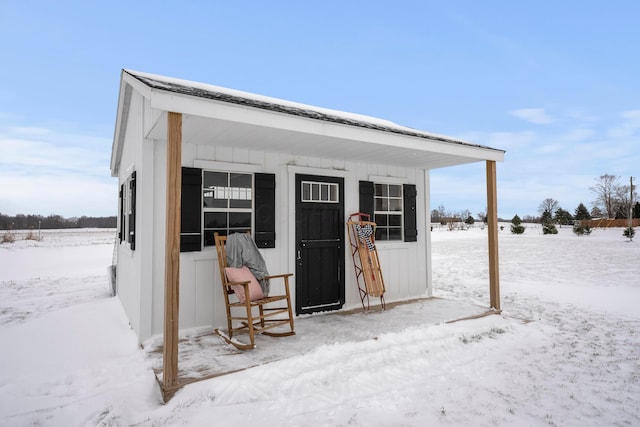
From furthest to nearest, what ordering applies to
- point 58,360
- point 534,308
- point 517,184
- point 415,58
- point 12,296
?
point 517,184
point 415,58
point 12,296
point 534,308
point 58,360

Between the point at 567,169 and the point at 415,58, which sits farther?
the point at 567,169

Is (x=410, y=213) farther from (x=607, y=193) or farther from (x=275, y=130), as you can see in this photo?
(x=607, y=193)

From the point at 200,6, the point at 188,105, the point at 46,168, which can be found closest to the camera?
the point at 188,105

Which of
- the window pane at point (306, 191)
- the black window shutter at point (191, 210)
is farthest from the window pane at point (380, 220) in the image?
the black window shutter at point (191, 210)

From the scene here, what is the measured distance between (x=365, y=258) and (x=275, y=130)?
2.66 meters

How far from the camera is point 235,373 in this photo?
312 cm

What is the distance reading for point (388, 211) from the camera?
6.34m

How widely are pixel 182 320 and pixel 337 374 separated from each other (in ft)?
6.99

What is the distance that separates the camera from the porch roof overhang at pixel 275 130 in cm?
312

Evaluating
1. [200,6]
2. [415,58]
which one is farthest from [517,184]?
[200,6]

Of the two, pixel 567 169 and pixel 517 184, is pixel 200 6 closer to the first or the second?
pixel 517 184

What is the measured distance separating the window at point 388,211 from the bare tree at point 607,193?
48698 mm

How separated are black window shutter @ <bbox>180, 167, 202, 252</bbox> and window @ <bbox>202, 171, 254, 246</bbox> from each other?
0.46 feet

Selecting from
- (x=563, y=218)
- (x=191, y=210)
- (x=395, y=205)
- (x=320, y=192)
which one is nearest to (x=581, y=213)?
(x=563, y=218)
